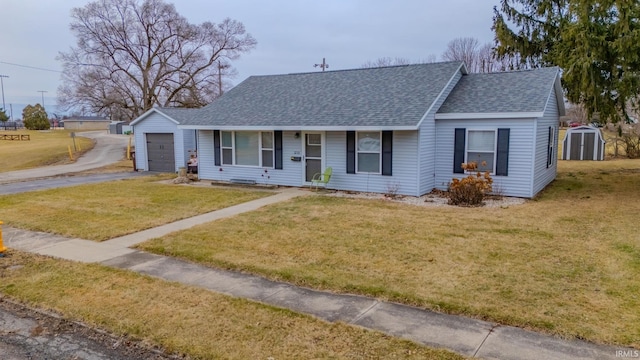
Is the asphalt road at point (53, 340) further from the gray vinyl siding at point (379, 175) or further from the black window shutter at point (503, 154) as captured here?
the black window shutter at point (503, 154)

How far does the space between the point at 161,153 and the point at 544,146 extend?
54.8 ft

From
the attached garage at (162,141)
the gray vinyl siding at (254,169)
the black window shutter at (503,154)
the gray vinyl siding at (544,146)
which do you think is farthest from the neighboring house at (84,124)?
the black window shutter at (503,154)

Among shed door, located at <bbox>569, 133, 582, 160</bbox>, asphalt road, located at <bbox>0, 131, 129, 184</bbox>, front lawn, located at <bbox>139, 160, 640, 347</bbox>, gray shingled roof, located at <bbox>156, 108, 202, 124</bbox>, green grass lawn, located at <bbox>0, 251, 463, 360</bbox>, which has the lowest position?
green grass lawn, located at <bbox>0, 251, 463, 360</bbox>

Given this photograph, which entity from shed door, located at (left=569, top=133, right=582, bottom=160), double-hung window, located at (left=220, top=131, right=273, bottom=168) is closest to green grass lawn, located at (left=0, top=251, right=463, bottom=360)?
double-hung window, located at (left=220, top=131, right=273, bottom=168)

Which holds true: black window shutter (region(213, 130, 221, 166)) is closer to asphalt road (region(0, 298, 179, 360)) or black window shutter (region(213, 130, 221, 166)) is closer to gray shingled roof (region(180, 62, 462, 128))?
gray shingled roof (region(180, 62, 462, 128))

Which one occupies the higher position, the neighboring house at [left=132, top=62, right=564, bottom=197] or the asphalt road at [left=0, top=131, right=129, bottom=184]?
the neighboring house at [left=132, top=62, right=564, bottom=197]

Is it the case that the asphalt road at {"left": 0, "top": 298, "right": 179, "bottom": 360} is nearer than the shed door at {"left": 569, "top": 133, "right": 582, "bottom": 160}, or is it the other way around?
the asphalt road at {"left": 0, "top": 298, "right": 179, "bottom": 360}

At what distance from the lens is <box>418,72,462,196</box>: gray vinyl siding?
42.2ft

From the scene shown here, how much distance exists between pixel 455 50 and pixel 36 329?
53.2 meters

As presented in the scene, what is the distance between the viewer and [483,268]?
21.2 ft

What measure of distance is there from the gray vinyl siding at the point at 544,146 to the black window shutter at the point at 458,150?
6.83ft

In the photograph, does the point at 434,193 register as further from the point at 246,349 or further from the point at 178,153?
the point at 178,153

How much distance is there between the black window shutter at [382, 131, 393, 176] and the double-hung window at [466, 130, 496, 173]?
2385 mm

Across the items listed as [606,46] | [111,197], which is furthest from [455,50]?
[111,197]
